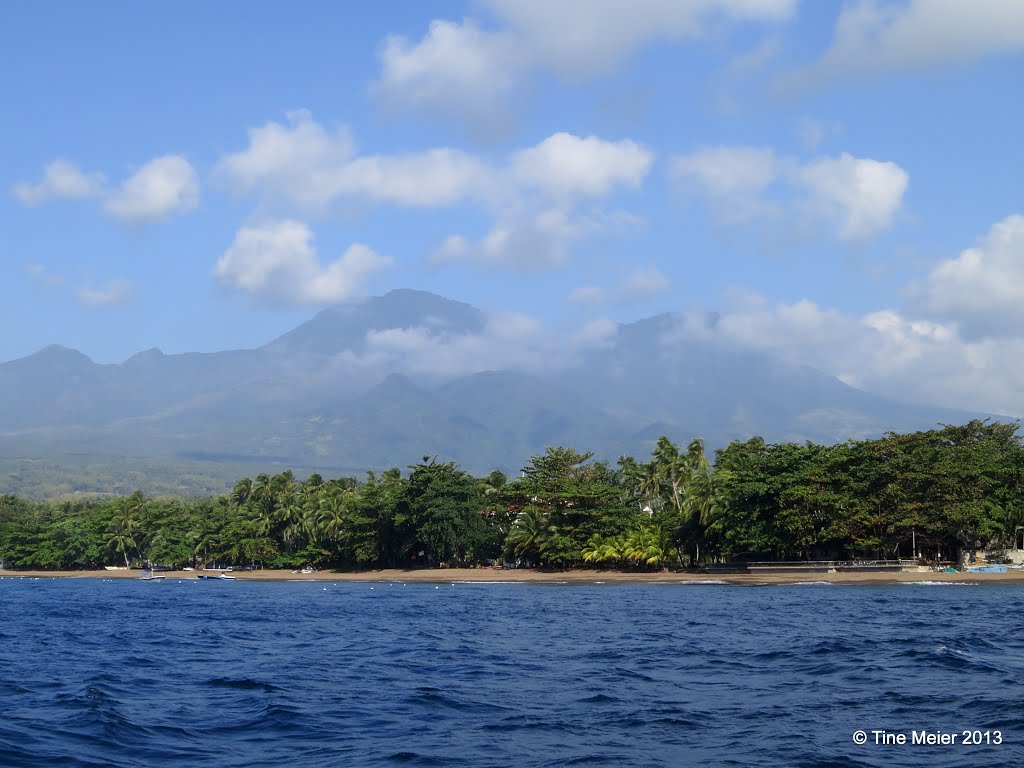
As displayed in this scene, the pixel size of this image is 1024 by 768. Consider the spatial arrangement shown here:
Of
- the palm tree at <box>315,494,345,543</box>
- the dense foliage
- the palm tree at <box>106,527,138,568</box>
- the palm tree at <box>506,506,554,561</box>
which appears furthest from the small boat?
the palm tree at <box>106,527,138,568</box>

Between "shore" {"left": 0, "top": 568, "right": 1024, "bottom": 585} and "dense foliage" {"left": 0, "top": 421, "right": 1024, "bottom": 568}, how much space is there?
2386 mm

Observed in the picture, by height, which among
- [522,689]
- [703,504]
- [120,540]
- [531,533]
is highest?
[703,504]

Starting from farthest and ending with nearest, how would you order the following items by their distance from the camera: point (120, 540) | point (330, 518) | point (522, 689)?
point (120, 540)
point (330, 518)
point (522, 689)

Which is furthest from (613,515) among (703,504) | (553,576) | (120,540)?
(120,540)

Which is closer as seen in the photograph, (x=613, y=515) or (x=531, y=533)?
(x=613, y=515)

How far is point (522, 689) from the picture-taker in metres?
26.8

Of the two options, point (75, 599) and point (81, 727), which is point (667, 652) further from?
point (75, 599)

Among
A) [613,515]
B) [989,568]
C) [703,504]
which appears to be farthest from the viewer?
[613,515]

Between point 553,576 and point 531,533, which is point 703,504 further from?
point 531,533

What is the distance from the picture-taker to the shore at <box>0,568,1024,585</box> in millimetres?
79250

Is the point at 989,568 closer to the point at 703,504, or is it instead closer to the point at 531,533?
the point at 703,504

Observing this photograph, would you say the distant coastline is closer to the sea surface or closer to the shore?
the shore

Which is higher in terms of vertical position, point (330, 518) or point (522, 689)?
point (330, 518)

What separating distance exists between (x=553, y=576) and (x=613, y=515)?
360 inches
